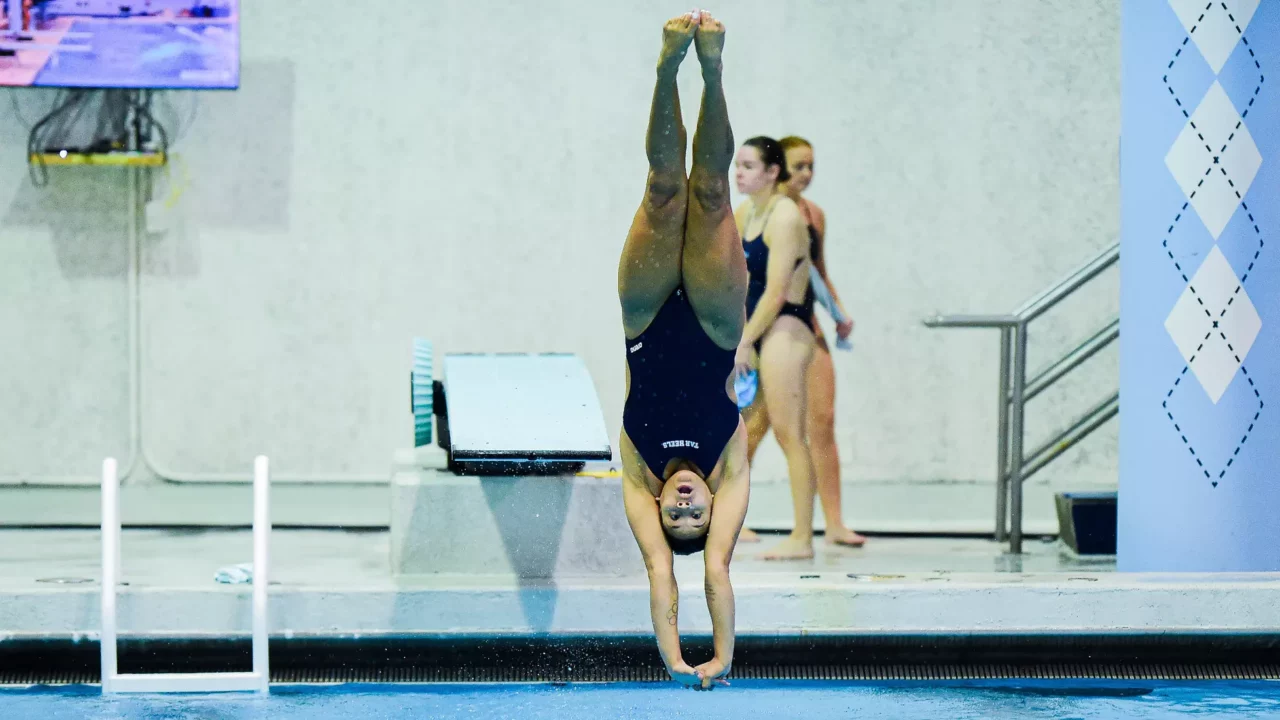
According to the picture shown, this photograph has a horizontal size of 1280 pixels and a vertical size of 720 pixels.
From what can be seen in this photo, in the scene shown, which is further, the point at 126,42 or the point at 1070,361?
the point at 126,42

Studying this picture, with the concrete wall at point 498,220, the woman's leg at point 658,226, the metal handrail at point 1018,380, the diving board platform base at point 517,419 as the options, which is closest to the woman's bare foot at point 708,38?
the woman's leg at point 658,226

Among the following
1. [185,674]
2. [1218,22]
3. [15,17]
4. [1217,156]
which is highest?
[15,17]

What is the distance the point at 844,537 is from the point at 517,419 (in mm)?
2113

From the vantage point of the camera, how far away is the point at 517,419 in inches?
228

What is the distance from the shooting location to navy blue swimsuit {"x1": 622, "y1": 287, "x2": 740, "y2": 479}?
4.40 m

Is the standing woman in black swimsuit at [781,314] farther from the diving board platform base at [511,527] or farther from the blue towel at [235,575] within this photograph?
the blue towel at [235,575]

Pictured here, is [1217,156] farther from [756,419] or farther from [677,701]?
[677,701]

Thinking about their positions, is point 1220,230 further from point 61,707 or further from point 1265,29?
point 61,707

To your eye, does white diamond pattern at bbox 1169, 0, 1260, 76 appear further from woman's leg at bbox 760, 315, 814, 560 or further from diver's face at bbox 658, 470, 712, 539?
diver's face at bbox 658, 470, 712, 539

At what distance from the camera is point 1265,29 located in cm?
593

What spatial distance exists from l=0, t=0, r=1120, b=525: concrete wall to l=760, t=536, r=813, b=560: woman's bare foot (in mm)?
3168

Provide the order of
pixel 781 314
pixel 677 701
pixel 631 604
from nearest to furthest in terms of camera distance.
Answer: pixel 677 701 < pixel 631 604 < pixel 781 314

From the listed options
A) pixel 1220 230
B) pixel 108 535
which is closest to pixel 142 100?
pixel 108 535

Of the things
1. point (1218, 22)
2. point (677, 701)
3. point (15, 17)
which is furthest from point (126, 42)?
point (1218, 22)
